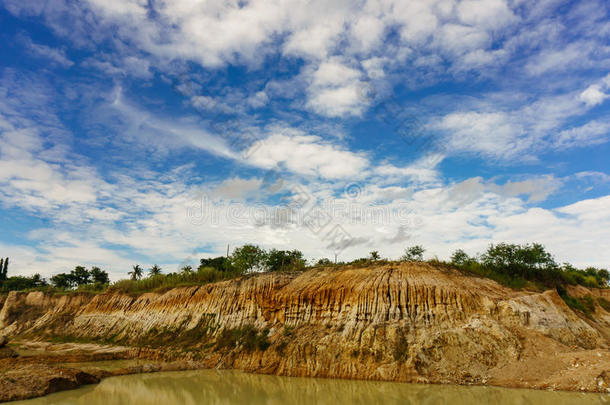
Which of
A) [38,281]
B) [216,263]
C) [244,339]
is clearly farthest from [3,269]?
[244,339]

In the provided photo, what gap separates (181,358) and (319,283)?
1135cm

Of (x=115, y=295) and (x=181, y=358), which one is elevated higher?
(x=115, y=295)

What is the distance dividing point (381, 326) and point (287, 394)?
7655mm

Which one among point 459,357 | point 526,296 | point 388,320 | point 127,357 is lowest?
point 127,357

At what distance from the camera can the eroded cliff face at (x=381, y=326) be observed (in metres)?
19.4

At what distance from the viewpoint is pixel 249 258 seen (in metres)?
50.9

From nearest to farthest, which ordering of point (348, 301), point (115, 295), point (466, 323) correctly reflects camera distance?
point (466, 323), point (348, 301), point (115, 295)

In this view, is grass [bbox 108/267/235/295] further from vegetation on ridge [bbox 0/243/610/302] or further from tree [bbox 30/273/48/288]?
tree [bbox 30/273/48/288]

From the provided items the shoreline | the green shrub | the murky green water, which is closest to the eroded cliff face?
the green shrub

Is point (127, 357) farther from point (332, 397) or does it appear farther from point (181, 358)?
point (332, 397)

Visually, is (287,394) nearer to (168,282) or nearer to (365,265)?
(365,265)

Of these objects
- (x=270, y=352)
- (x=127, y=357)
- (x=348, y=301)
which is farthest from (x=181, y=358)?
(x=348, y=301)

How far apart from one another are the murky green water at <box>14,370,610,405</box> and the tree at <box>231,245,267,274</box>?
29664 millimetres

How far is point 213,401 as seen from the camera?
51.0 ft
